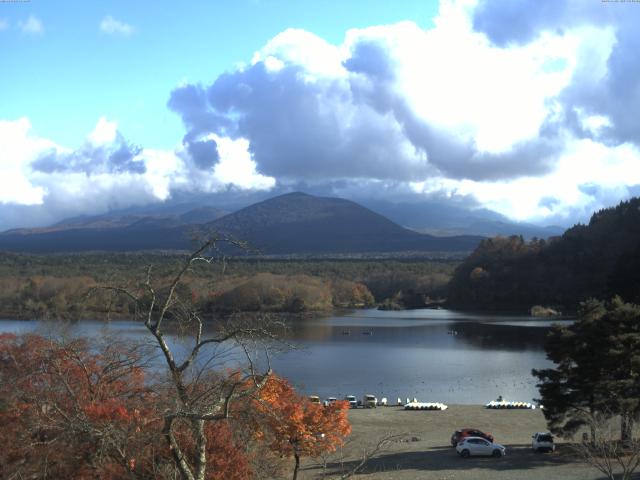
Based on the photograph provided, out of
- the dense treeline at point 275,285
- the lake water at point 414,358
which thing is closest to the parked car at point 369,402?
the lake water at point 414,358

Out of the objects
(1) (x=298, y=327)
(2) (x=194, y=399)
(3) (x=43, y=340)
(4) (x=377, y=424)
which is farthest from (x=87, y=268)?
(2) (x=194, y=399)

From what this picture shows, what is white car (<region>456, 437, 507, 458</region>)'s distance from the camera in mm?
19875

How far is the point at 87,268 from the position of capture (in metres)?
110

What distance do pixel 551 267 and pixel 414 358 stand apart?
177 ft

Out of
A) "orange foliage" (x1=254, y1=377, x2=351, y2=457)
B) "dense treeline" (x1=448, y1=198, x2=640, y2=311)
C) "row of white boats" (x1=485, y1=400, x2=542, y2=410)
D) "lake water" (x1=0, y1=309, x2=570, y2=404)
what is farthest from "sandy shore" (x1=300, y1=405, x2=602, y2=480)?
"dense treeline" (x1=448, y1=198, x2=640, y2=311)

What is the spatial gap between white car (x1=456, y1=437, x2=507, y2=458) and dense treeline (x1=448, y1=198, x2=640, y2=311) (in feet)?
231

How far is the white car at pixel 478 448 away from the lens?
1988 cm

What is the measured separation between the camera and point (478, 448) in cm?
1991

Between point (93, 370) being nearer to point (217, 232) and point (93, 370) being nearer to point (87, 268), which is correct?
point (217, 232)

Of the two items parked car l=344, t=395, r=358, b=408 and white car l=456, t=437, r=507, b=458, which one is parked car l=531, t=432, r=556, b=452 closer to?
white car l=456, t=437, r=507, b=458

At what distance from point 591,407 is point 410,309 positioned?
92.4m

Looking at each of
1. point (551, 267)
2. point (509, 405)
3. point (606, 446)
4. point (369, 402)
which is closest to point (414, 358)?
point (369, 402)

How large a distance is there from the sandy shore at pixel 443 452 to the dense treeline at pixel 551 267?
62641 millimetres

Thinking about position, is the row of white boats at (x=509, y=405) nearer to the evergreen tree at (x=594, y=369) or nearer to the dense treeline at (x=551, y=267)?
the evergreen tree at (x=594, y=369)
